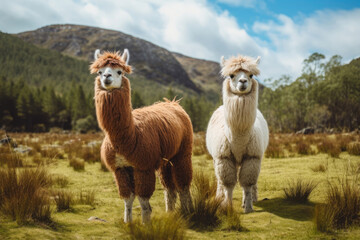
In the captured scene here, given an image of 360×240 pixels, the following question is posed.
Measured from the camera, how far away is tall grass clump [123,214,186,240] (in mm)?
2396

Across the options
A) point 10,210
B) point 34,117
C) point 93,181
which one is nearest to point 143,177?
point 10,210

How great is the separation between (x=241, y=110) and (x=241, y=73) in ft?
1.88

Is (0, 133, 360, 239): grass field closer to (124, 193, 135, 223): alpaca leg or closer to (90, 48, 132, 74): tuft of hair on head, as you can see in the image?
(124, 193, 135, 223): alpaca leg

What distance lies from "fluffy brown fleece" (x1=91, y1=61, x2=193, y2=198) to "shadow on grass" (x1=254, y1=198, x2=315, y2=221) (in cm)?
147

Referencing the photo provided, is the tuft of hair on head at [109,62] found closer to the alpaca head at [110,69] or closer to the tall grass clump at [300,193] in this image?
the alpaca head at [110,69]

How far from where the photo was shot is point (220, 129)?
15.0ft

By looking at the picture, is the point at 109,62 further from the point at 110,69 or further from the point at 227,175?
the point at 227,175

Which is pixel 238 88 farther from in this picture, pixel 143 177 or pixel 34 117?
pixel 34 117

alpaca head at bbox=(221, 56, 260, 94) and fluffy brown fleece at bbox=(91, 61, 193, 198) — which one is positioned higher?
alpaca head at bbox=(221, 56, 260, 94)

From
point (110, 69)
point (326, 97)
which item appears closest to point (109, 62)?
point (110, 69)

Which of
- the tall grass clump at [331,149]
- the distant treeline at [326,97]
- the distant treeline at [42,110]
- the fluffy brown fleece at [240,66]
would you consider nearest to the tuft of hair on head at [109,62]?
the fluffy brown fleece at [240,66]

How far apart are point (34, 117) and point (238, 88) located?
154ft

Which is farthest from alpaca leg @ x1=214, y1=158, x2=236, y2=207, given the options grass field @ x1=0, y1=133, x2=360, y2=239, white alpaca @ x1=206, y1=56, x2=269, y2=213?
grass field @ x1=0, y1=133, x2=360, y2=239

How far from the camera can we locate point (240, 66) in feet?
13.2
